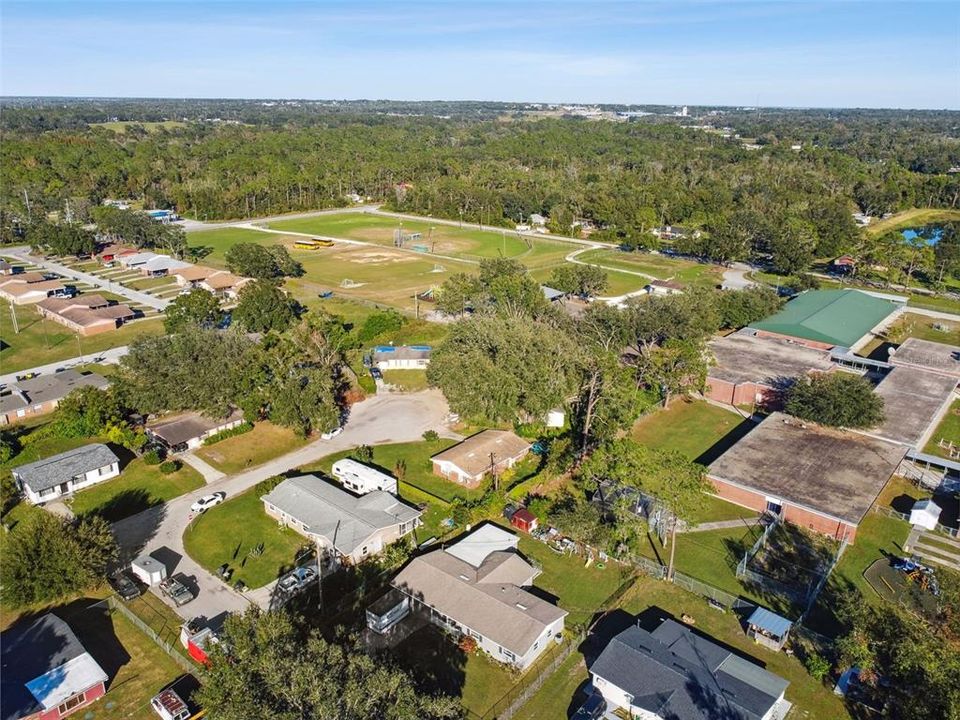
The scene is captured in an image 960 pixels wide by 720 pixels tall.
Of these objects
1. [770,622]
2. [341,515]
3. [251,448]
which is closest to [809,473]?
[770,622]

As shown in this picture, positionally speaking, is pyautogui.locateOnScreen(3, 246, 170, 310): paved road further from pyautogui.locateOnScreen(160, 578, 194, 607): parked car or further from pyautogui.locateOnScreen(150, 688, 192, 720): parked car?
pyautogui.locateOnScreen(150, 688, 192, 720): parked car

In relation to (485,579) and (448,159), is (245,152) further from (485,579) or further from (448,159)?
(485,579)

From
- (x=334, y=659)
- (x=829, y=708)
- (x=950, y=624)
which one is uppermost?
(x=334, y=659)

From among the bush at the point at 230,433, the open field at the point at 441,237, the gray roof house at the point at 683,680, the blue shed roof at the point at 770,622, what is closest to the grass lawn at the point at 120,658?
the bush at the point at 230,433

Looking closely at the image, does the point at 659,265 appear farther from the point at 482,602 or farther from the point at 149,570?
the point at 149,570

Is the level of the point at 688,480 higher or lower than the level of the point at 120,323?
higher

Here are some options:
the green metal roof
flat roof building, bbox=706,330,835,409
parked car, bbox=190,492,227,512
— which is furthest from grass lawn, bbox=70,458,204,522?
the green metal roof

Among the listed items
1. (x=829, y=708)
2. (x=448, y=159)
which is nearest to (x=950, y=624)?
(x=829, y=708)

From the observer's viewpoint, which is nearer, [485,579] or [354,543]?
[485,579]
